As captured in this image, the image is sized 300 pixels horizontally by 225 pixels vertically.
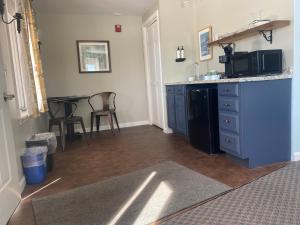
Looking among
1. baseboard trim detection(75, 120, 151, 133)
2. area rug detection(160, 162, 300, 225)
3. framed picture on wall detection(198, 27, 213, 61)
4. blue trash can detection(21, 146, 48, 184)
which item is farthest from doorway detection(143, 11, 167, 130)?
area rug detection(160, 162, 300, 225)

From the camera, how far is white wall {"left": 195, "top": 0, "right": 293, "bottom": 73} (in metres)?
2.41

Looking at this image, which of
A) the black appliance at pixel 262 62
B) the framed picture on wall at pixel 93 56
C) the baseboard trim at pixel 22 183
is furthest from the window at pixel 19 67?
the black appliance at pixel 262 62

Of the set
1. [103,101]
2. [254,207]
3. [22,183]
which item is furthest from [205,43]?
[22,183]

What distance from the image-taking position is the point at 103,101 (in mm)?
4668

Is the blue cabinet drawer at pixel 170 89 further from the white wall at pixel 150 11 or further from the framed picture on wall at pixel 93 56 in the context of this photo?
the framed picture on wall at pixel 93 56

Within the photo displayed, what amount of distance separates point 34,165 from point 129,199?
109 cm

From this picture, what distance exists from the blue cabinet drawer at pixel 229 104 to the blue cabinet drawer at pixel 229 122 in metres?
0.07

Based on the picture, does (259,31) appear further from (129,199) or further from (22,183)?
(22,183)

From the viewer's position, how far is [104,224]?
5.15 feet

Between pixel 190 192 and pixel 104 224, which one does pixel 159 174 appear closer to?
pixel 190 192

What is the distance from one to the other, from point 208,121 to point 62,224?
1912 mm

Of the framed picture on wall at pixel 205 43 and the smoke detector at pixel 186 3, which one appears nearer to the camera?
the framed picture on wall at pixel 205 43

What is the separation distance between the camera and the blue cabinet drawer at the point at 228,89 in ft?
7.64

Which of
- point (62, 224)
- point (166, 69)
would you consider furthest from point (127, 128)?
point (62, 224)
